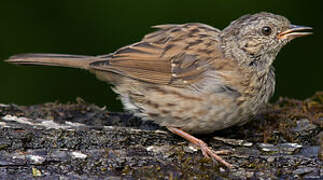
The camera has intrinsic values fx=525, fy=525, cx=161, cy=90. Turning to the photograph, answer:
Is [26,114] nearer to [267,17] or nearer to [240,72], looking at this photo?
[240,72]

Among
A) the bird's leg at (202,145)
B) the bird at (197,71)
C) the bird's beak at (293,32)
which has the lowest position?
the bird's leg at (202,145)

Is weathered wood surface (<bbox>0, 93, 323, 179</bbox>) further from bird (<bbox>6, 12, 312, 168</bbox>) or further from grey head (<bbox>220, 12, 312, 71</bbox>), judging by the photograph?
grey head (<bbox>220, 12, 312, 71</bbox>)

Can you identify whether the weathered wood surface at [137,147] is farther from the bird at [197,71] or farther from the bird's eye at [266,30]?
the bird's eye at [266,30]

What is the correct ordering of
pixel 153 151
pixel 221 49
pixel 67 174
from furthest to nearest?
pixel 221 49, pixel 153 151, pixel 67 174

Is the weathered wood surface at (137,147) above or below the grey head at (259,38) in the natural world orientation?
below

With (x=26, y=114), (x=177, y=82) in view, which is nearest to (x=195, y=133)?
(x=177, y=82)

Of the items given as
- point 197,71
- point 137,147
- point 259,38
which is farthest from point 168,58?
point 137,147

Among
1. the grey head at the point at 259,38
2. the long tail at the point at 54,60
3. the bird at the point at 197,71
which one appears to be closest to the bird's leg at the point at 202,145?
the bird at the point at 197,71

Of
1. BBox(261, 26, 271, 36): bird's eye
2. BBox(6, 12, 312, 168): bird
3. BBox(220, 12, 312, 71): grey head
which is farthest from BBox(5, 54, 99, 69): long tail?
BBox(261, 26, 271, 36): bird's eye
